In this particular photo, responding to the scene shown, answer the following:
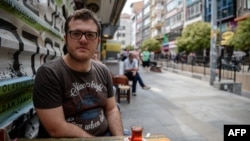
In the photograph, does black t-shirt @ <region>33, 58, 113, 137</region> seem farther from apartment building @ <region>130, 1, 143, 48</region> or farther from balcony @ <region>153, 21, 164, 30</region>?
apartment building @ <region>130, 1, 143, 48</region>

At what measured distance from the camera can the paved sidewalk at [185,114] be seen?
17.0 ft

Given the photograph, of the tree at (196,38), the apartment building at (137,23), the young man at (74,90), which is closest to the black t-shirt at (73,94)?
the young man at (74,90)

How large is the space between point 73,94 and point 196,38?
3120cm

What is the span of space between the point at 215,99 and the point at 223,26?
28615 millimetres

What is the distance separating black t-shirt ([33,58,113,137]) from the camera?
6.83ft

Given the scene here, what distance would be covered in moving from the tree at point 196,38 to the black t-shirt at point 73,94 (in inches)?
1213

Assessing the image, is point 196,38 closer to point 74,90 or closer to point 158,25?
point 74,90

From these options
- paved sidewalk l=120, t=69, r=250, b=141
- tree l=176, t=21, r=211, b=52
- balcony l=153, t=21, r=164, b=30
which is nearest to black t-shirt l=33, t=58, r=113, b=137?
paved sidewalk l=120, t=69, r=250, b=141

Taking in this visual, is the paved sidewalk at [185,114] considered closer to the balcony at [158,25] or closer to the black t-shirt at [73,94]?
the black t-shirt at [73,94]

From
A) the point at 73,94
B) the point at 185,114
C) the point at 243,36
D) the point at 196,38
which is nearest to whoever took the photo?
the point at 73,94

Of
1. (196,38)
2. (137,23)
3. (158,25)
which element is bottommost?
(196,38)

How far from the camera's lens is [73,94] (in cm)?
223

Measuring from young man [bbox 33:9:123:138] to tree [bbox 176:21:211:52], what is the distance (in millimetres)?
30810

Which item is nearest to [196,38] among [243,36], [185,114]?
[243,36]
